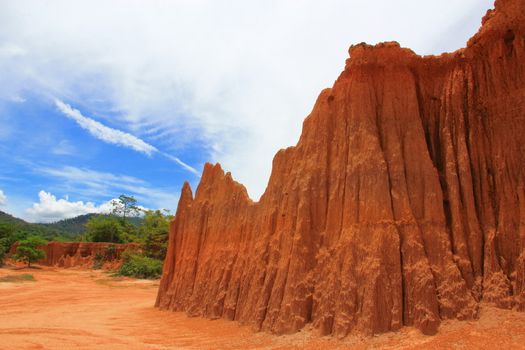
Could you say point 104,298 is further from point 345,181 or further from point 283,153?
point 345,181

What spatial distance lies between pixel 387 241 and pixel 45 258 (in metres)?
53.8

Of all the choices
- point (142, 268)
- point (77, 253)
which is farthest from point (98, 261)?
point (142, 268)

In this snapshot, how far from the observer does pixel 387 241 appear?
9.69m

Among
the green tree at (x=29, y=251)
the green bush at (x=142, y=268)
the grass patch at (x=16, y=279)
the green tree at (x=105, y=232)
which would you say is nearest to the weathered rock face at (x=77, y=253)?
the green tree at (x=29, y=251)

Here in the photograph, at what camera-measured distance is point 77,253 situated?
52.2 m

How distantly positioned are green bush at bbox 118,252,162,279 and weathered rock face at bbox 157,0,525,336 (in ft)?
96.8

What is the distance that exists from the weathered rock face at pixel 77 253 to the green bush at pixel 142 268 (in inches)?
282

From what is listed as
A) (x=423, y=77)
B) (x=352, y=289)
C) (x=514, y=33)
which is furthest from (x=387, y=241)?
(x=514, y=33)

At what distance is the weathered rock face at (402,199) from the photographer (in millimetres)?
9094

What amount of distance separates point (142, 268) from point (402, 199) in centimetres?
3563

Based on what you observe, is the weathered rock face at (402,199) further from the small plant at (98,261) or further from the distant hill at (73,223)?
the distant hill at (73,223)

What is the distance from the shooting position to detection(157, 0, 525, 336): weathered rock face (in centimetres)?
909

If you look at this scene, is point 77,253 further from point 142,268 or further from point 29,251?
point 142,268

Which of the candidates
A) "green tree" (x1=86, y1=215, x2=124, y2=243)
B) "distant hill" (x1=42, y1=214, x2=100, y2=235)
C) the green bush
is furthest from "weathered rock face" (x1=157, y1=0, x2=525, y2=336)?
"distant hill" (x1=42, y1=214, x2=100, y2=235)
